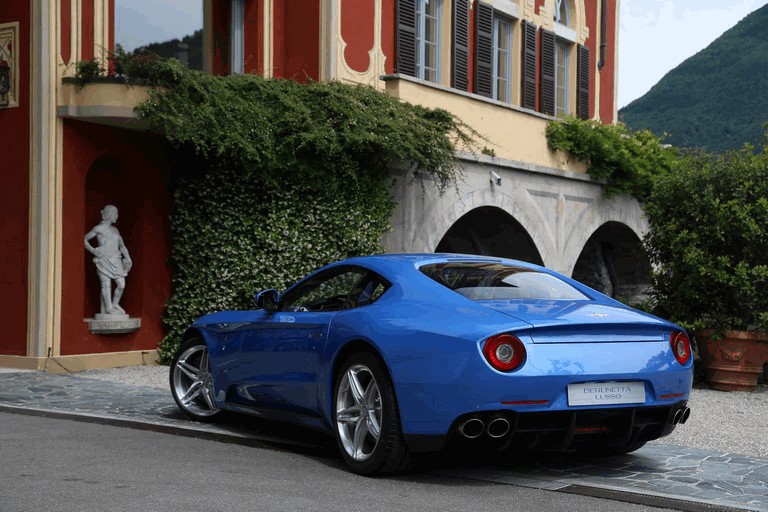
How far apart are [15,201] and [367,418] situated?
7.95 metres

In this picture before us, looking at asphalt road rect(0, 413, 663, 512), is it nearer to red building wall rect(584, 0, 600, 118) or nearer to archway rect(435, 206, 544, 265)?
archway rect(435, 206, 544, 265)

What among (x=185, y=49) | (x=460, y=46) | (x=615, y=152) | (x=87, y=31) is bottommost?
(x=615, y=152)

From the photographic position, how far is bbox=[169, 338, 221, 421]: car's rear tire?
848 cm

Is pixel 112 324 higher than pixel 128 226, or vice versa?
pixel 128 226

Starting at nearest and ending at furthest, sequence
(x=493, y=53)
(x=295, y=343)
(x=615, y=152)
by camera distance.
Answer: (x=295, y=343), (x=615, y=152), (x=493, y=53)

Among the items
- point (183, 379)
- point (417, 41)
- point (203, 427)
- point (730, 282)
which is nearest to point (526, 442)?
point (203, 427)

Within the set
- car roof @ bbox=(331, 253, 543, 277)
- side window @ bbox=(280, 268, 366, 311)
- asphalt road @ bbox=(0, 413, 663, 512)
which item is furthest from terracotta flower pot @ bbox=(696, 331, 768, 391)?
asphalt road @ bbox=(0, 413, 663, 512)

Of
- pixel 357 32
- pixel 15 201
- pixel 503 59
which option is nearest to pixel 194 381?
pixel 15 201

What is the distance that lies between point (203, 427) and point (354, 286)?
1.90 metres

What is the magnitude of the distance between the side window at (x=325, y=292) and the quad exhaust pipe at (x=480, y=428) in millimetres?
1353

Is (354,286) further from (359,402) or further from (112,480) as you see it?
(112,480)

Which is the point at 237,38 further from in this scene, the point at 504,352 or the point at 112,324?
the point at 504,352

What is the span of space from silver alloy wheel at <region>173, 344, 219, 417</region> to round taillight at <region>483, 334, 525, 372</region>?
3109 mm

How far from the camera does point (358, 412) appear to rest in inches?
259
